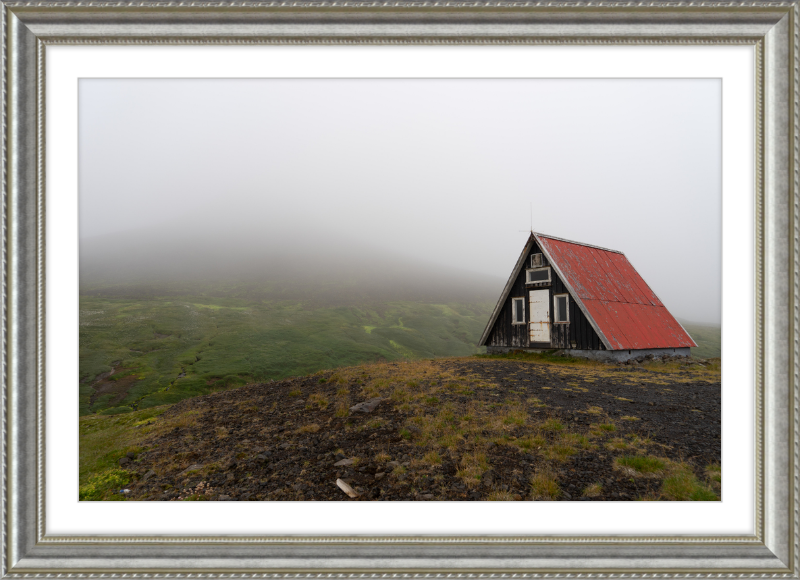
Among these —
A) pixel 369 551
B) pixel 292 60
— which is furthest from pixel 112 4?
pixel 369 551

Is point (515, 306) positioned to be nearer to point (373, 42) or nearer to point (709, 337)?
point (709, 337)

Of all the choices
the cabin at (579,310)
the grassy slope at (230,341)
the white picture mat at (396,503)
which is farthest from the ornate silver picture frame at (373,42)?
the cabin at (579,310)

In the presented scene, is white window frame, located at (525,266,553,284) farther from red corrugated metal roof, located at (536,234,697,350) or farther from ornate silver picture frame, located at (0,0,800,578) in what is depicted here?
ornate silver picture frame, located at (0,0,800,578)

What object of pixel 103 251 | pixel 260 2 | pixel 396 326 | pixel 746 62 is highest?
pixel 103 251

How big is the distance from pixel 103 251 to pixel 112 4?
487 feet

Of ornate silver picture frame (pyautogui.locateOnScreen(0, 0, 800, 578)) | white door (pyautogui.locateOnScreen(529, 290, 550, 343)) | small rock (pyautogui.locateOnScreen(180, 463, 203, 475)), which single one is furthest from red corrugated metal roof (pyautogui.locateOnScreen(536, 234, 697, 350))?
small rock (pyautogui.locateOnScreen(180, 463, 203, 475))

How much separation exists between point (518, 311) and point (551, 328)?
2.43m

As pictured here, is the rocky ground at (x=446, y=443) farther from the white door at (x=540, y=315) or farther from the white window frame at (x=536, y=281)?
the white window frame at (x=536, y=281)

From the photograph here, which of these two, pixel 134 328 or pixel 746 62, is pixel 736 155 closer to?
pixel 746 62

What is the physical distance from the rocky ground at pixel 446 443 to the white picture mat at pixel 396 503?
727 mm

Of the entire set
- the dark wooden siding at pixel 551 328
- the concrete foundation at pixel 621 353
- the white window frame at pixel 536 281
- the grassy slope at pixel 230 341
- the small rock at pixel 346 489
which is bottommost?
the grassy slope at pixel 230 341

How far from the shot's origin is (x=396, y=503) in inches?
173

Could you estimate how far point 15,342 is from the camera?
4727 millimetres

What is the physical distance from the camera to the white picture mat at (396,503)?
14.4 ft
